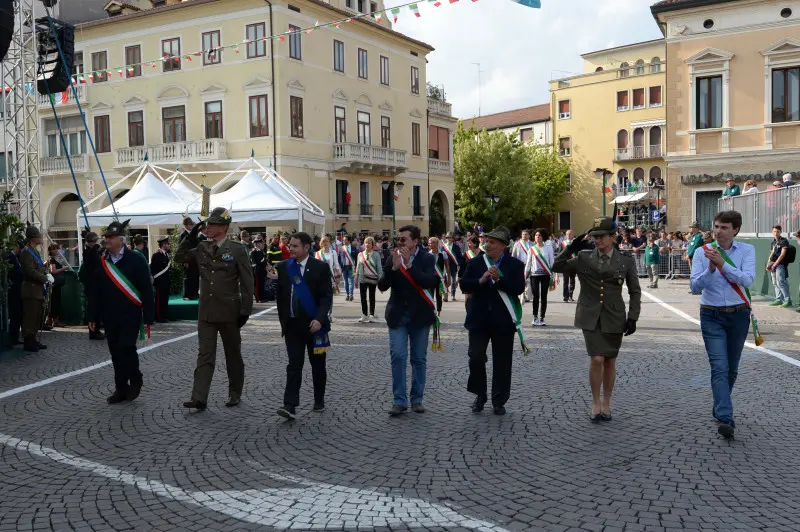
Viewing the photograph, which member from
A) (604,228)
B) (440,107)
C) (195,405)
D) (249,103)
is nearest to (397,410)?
(195,405)

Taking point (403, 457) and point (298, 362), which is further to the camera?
point (298, 362)

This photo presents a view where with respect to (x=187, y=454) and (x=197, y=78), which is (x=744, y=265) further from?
(x=197, y=78)

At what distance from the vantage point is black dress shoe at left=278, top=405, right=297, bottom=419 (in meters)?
7.00

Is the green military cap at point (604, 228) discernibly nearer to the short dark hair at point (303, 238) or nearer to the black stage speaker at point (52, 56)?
the short dark hair at point (303, 238)

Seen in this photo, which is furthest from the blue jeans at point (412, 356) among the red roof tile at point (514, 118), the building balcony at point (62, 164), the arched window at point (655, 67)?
the red roof tile at point (514, 118)

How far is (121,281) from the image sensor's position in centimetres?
815

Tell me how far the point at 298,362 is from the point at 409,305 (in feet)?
3.91

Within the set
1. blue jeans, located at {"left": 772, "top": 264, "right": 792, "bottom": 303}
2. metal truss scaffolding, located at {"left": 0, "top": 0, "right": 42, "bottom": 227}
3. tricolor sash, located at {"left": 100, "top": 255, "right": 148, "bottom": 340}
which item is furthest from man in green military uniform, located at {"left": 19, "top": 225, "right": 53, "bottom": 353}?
blue jeans, located at {"left": 772, "top": 264, "right": 792, "bottom": 303}

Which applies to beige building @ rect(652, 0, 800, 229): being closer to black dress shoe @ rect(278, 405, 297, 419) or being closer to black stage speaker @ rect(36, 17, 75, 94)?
black stage speaker @ rect(36, 17, 75, 94)

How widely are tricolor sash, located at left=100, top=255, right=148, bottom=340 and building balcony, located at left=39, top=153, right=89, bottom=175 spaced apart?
34.5m

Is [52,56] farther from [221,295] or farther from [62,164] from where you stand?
[62,164]

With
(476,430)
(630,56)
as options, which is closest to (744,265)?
(476,430)

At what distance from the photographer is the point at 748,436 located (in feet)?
21.1

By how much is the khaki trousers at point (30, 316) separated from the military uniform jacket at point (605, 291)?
352 inches
